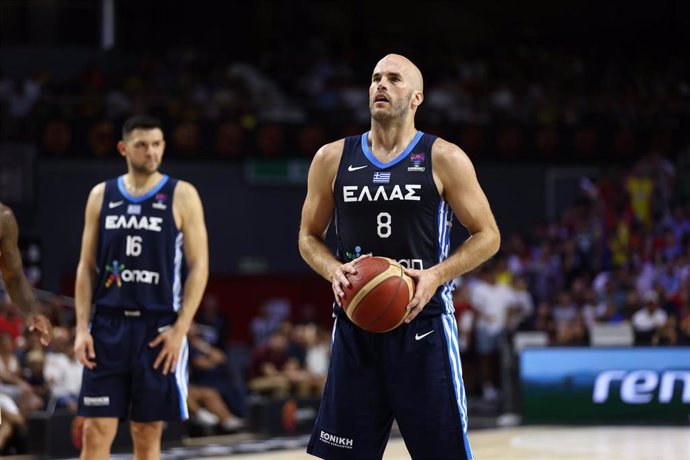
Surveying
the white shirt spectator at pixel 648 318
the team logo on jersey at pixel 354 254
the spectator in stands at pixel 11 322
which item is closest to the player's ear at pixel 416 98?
the team logo on jersey at pixel 354 254

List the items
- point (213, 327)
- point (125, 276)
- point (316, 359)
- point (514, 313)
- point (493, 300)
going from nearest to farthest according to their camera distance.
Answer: point (125, 276) < point (316, 359) < point (213, 327) < point (514, 313) < point (493, 300)

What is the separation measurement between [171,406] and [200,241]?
0.96 m

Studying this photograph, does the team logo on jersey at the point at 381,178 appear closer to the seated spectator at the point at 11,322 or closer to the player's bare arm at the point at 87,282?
the player's bare arm at the point at 87,282

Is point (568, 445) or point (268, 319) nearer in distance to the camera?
point (568, 445)

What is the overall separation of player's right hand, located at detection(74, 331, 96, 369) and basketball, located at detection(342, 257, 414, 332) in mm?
2441

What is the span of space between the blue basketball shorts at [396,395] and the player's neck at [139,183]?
2.32 meters

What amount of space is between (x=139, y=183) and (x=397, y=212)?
2480 mm

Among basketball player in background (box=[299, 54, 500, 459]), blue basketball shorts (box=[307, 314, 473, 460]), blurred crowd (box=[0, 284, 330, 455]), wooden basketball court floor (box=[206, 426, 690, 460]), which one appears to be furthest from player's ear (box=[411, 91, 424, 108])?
blurred crowd (box=[0, 284, 330, 455])

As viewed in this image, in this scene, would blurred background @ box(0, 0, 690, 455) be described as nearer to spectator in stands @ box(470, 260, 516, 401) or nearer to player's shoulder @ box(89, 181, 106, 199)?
spectator in stands @ box(470, 260, 516, 401)

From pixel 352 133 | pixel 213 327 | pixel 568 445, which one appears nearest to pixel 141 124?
pixel 568 445

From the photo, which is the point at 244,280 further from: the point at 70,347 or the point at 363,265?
the point at 363,265

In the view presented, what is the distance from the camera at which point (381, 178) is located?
5.37 m

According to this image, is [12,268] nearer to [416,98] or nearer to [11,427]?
[416,98]

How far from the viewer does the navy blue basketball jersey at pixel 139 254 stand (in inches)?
282
